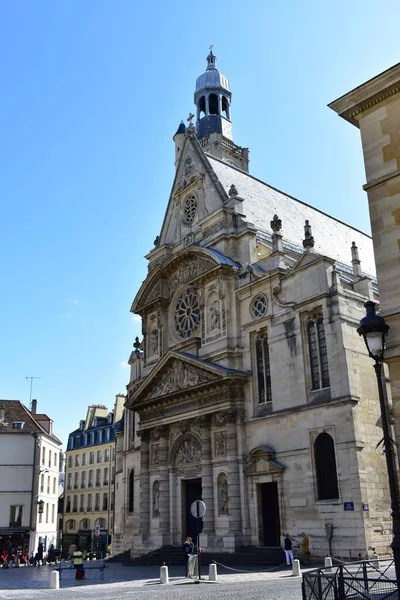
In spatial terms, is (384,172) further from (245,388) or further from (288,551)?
(245,388)

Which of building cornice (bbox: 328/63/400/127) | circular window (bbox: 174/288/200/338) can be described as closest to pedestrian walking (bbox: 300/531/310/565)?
circular window (bbox: 174/288/200/338)

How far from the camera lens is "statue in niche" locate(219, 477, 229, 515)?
26.8 metres

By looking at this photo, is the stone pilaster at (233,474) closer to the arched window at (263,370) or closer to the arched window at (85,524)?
the arched window at (263,370)

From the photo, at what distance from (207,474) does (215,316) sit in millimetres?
7633

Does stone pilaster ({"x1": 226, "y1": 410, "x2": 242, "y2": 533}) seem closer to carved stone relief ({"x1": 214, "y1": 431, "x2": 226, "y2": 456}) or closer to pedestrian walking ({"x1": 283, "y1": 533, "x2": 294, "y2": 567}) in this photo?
carved stone relief ({"x1": 214, "y1": 431, "x2": 226, "y2": 456})

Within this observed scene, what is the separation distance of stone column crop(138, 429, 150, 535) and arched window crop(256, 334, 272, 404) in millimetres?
8486

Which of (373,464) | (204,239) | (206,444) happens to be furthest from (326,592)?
(204,239)

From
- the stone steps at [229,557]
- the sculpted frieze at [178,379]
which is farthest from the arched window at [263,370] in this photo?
the stone steps at [229,557]

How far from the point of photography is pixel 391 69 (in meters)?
13.4

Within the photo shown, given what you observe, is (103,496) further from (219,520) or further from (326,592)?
(326,592)

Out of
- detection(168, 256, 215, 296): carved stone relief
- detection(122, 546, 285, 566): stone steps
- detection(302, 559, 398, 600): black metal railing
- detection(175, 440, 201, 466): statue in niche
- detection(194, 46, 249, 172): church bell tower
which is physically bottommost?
detection(122, 546, 285, 566): stone steps

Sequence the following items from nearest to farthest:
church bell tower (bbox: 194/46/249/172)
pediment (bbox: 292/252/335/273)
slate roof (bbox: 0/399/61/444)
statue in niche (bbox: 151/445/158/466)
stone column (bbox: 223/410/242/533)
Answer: pediment (bbox: 292/252/335/273)
stone column (bbox: 223/410/242/533)
statue in niche (bbox: 151/445/158/466)
slate roof (bbox: 0/399/61/444)
church bell tower (bbox: 194/46/249/172)

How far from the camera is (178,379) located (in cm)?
3072

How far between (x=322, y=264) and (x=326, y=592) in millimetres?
17559
